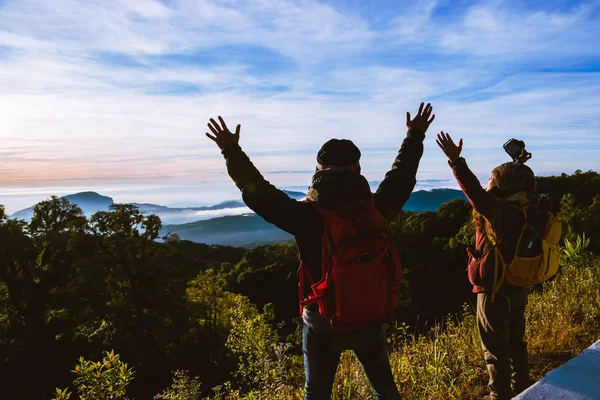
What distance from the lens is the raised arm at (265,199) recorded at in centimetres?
203

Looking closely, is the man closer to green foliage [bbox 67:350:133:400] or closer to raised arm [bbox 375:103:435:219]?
raised arm [bbox 375:103:435:219]

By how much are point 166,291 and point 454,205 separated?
30.0 meters

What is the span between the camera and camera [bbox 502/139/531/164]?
9.86 ft

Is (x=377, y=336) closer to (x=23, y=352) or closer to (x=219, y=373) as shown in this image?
(x=219, y=373)

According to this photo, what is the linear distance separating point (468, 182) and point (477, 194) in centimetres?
10

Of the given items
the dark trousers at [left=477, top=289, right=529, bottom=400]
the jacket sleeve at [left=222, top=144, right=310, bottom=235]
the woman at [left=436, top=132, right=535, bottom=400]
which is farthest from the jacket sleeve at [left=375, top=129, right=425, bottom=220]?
the dark trousers at [left=477, top=289, right=529, bottom=400]

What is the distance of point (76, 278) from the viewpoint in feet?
83.5

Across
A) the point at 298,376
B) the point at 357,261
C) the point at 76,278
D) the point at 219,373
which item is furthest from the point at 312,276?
the point at 76,278

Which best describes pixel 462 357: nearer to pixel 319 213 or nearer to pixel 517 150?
pixel 517 150

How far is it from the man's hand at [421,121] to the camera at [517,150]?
2.19ft

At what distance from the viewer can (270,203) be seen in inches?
80.2

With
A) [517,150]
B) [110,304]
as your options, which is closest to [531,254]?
[517,150]

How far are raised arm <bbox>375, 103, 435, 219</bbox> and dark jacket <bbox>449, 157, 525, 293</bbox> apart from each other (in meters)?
0.35

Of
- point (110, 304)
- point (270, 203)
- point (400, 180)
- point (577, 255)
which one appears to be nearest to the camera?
point (270, 203)
